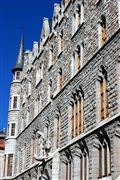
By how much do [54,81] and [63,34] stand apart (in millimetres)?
2892

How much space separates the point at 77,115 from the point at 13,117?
52.6ft

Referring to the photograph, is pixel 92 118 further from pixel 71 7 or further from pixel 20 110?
pixel 20 110

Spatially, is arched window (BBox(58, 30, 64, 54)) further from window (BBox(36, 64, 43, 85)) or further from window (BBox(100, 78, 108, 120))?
window (BBox(100, 78, 108, 120))

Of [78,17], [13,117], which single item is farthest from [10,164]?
[78,17]

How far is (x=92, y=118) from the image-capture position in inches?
659

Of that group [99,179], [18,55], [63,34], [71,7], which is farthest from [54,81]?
[18,55]

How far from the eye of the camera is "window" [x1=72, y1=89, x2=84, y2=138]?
723 inches

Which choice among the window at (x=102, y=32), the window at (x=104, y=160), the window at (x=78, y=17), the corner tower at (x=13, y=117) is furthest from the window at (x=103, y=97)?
the corner tower at (x=13, y=117)

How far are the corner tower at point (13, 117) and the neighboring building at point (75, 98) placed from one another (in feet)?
7.17

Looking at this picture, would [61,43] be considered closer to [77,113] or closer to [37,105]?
[37,105]

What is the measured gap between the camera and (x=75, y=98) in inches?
768

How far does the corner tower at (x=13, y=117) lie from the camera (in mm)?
32938

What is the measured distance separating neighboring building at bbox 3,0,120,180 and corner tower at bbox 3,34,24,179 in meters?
2.19

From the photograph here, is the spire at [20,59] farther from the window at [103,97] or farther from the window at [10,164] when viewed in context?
the window at [103,97]
